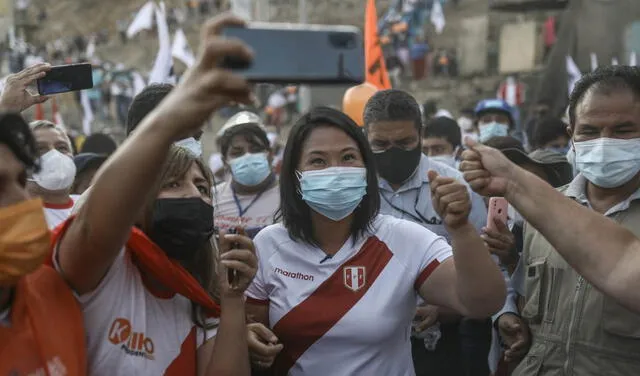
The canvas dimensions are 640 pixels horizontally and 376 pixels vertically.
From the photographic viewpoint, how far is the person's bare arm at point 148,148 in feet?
6.11

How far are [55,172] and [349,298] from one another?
6.86ft

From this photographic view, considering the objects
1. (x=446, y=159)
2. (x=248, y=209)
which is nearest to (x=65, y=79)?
(x=248, y=209)

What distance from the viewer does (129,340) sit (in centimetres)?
227

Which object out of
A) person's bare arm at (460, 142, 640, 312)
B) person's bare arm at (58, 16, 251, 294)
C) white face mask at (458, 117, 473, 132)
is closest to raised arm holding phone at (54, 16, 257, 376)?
person's bare arm at (58, 16, 251, 294)

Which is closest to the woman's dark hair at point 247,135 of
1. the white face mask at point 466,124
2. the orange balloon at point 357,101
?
the orange balloon at point 357,101

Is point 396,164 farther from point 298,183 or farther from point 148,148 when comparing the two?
point 148,148

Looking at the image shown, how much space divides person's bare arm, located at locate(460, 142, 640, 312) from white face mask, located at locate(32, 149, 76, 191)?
100 inches

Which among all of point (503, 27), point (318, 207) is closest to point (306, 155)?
point (318, 207)

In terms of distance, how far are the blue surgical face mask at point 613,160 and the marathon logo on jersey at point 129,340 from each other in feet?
5.16

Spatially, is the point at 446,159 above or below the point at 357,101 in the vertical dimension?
below

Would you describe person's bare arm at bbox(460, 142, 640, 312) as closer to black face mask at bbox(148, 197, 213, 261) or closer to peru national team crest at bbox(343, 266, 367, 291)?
peru national team crest at bbox(343, 266, 367, 291)

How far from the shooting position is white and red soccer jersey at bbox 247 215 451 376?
112 inches

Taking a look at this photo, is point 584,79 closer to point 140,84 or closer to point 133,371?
point 133,371

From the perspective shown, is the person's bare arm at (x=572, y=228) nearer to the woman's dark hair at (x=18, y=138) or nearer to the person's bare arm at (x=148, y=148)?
the person's bare arm at (x=148, y=148)
